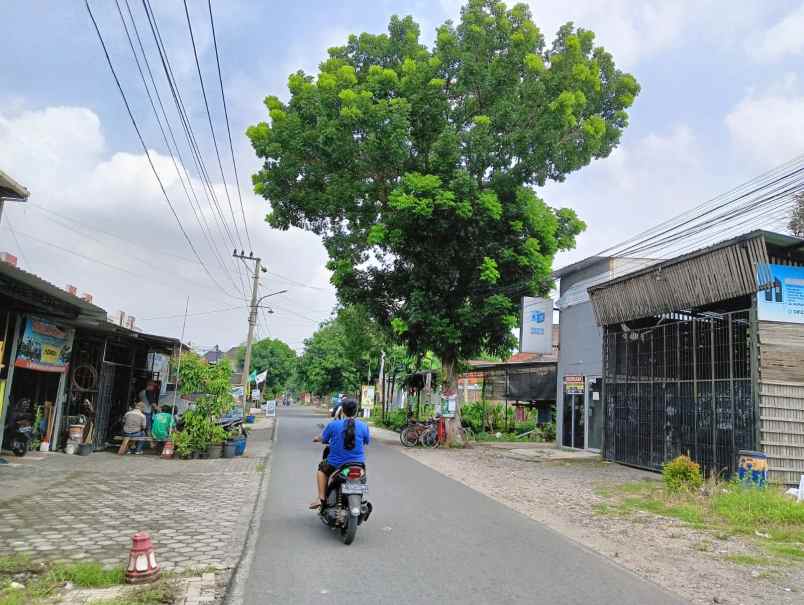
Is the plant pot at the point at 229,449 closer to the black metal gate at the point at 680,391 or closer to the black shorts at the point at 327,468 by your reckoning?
the black shorts at the point at 327,468

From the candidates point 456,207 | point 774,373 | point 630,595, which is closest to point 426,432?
point 456,207

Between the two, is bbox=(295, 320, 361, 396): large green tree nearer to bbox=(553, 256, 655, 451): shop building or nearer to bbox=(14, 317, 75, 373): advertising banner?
bbox=(553, 256, 655, 451): shop building

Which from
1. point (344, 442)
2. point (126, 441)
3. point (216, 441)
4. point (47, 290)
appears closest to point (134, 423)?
point (126, 441)

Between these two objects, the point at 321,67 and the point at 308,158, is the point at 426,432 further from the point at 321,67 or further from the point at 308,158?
the point at 321,67

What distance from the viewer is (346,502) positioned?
6992 mm

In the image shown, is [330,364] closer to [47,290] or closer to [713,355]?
[713,355]

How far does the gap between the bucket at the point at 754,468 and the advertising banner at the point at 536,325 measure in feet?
31.8

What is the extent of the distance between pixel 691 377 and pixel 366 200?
1174 centimetres

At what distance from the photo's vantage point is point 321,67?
71.2ft

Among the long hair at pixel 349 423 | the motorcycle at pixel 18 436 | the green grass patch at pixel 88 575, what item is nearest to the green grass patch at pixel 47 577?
the green grass patch at pixel 88 575

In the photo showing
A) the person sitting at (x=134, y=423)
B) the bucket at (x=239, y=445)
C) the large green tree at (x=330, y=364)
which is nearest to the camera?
the person sitting at (x=134, y=423)

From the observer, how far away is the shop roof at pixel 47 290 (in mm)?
9180

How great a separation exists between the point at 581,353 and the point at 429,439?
5981 mm

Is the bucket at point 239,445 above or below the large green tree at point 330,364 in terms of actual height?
below
